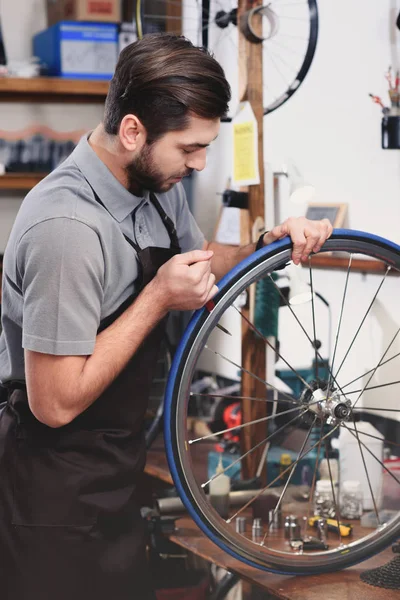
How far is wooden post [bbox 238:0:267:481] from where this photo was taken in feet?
9.30

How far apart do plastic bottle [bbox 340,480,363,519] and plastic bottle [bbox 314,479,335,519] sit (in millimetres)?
42

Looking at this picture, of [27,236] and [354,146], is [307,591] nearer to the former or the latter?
[27,236]

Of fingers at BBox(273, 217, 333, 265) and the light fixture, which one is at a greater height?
the light fixture

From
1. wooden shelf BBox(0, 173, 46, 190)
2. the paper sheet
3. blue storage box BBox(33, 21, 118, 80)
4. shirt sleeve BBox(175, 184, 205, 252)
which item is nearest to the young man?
shirt sleeve BBox(175, 184, 205, 252)

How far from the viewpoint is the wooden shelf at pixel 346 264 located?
3.01 m

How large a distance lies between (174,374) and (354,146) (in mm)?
1623

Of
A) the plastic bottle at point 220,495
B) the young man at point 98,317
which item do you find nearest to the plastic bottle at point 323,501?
the plastic bottle at point 220,495

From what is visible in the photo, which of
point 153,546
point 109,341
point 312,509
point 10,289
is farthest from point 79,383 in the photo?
point 312,509

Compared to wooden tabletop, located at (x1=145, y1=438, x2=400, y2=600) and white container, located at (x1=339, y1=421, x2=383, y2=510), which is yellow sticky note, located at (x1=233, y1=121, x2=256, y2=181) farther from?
wooden tabletop, located at (x1=145, y1=438, x2=400, y2=600)

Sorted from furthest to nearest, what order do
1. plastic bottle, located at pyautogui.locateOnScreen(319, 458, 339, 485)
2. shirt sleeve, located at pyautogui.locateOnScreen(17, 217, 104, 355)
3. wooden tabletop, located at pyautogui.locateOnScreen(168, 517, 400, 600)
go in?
1. plastic bottle, located at pyautogui.locateOnScreen(319, 458, 339, 485)
2. wooden tabletop, located at pyautogui.locateOnScreen(168, 517, 400, 600)
3. shirt sleeve, located at pyautogui.locateOnScreen(17, 217, 104, 355)

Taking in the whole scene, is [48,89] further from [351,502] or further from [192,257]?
[192,257]

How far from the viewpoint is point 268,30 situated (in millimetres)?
2840

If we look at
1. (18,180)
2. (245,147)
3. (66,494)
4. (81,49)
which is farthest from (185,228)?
(81,49)

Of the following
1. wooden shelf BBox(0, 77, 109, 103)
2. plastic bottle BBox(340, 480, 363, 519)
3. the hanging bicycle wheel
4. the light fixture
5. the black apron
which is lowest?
plastic bottle BBox(340, 480, 363, 519)
